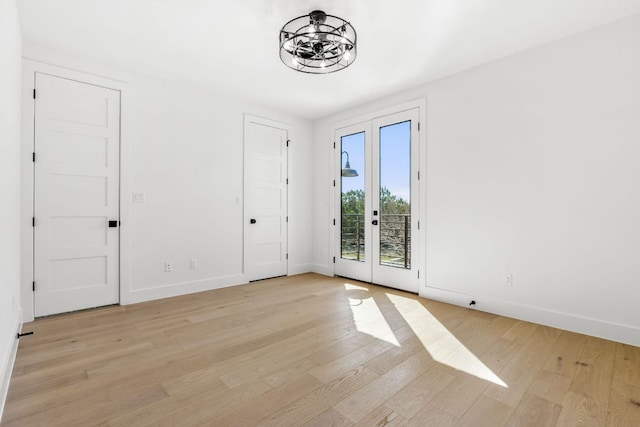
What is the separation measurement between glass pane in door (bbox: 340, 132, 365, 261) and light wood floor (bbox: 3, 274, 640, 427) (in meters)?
1.65

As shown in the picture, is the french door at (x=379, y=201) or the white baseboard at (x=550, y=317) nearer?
the white baseboard at (x=550, y=317)

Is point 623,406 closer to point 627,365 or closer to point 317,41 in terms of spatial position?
point 627,365

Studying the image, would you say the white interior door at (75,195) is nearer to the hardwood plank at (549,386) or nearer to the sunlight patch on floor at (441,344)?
the sunlight patch on floor at (441,344)

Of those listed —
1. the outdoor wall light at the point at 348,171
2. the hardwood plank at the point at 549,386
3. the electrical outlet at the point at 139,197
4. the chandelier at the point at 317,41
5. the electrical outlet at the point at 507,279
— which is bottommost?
the hardwood plank at the point at 549,386

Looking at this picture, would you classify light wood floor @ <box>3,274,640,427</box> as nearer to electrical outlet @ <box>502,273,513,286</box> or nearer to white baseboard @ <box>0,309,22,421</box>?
white baseboard @ <box>0,309,22,421</box>

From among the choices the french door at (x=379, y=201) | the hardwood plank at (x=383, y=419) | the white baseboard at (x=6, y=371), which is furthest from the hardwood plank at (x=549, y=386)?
the white baseboard at (x=6, y=371)

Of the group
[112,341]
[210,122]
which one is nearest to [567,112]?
[210,122]

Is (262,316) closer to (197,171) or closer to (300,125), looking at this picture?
(197,171)

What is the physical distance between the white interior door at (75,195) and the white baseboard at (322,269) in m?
2.95

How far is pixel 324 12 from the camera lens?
2463 millimetres

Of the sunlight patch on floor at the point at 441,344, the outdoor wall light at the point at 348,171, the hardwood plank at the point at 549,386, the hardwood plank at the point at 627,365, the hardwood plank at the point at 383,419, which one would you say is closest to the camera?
the hardwood plank at the point at 383,419

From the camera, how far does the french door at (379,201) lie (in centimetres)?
411

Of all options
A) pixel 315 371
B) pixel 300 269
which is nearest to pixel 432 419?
pixel 315 371

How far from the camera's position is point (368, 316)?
3.21m
